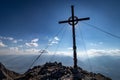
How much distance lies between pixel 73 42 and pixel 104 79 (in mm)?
6719

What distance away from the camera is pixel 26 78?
19656 mm

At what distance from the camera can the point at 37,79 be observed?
59.3 feet

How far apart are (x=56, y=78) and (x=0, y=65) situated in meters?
23.6

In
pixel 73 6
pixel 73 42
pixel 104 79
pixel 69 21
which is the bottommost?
pixel 104 79

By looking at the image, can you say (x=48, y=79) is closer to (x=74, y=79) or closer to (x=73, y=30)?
(x=74, y=79)

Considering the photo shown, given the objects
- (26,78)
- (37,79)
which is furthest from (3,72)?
(37,79)

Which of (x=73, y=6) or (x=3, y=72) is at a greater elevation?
(x=73, y=6)

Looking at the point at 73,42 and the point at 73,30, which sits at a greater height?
the point at 73,30

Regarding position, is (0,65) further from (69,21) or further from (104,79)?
(104,79)

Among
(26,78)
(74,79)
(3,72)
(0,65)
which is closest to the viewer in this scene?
(74,79)

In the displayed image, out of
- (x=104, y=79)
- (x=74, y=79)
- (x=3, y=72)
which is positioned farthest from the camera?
(x=3, y=72)

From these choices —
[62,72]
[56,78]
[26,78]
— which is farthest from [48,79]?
[26,78]

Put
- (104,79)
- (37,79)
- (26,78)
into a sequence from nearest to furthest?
(37,79) < (26,78) < (104,79)

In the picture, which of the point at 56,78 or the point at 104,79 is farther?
the point at 104,79
